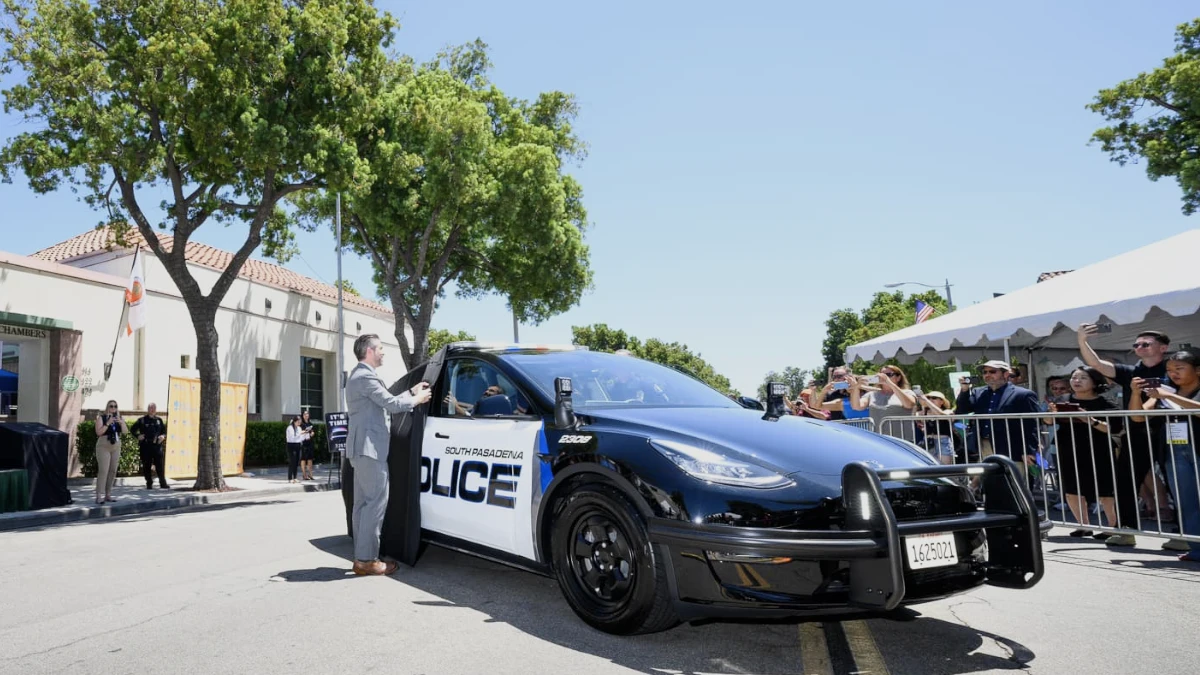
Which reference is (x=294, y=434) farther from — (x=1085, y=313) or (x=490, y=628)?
(x=490, y=628)

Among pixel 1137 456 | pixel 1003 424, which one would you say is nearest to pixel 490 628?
pixel 1137 456

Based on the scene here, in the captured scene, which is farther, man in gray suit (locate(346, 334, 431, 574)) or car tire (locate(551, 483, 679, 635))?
man in gray suit (locate(346, 334, 431, 574))

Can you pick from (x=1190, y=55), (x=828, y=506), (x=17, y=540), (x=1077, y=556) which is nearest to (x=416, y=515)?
(x=828, y=506)

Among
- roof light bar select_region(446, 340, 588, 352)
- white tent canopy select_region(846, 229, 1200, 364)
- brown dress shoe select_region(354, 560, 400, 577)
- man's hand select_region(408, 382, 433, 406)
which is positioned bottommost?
brown dress shoe select_region(354, 560, 400, 577)

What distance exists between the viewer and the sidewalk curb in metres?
11.2

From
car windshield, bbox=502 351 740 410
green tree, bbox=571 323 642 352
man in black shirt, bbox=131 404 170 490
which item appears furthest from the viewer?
green tree, bbox=571 323 642 352

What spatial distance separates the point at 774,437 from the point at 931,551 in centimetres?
90

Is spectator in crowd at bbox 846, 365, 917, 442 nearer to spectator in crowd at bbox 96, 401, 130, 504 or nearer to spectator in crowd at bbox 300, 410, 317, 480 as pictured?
spectator in crowd at bbox 96, 401, 130, 504

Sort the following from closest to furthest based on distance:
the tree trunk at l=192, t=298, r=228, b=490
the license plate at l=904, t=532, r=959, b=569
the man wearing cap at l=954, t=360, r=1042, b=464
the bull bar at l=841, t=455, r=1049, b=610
Result: the bull bar at l=841, t=455, r=1049, b=610
the license plate at l=904, t=532, r=959, b=569
the man wearing cap at l=954, t=360, r=1042, b=464
the tree trunk at l=192, t=298, r=228, b=490

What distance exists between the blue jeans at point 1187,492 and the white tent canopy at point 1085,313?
3.14m

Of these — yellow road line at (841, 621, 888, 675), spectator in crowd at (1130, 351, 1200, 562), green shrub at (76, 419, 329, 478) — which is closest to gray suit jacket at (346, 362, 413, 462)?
yellow road line at (841, 621, 888, 675)

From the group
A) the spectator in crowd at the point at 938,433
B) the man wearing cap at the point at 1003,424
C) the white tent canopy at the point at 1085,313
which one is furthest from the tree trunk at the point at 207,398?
the man wearing cap at the point at 1003,424

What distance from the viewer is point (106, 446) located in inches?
518

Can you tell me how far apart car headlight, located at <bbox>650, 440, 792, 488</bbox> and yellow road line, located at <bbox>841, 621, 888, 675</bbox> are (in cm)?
84
